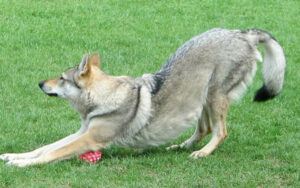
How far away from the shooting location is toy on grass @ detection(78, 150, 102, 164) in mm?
7215

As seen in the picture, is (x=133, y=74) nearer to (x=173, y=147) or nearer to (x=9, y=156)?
(x=173, y=147)

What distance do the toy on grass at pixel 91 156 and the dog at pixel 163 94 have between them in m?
0.05

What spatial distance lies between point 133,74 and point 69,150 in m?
4.05

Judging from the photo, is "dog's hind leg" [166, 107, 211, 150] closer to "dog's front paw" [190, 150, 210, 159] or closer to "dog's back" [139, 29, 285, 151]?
"dog's back" [139, 29, 285, 151]

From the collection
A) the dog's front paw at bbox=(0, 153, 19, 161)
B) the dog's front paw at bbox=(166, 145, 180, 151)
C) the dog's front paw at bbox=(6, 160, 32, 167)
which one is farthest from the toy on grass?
the dog's front paw at bbox=(166, 145, 180, 151)

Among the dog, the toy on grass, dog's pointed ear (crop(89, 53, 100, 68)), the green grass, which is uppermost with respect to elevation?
dog's pointed ear (crop(89, 53, 100, 68))

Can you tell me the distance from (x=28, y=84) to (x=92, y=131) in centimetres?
321

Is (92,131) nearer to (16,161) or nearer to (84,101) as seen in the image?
(84,101)

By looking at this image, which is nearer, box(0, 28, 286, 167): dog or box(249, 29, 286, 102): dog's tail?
box(0, 28, 286, 167): dog

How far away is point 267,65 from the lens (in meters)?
8.09

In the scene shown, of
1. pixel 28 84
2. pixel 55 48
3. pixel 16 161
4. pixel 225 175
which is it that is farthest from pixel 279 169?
pixel 55 48

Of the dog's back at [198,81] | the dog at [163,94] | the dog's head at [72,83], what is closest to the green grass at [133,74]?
the dog at [163,94]

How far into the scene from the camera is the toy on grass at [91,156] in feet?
23.7

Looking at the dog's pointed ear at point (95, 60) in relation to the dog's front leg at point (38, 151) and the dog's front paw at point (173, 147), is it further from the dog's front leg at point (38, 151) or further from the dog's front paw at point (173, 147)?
the dog's front paw at point (173, 147)
